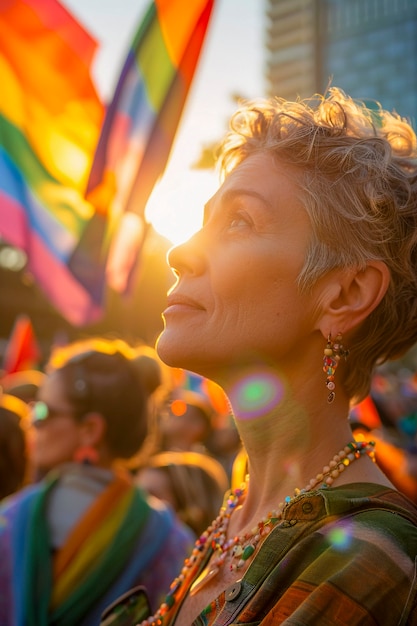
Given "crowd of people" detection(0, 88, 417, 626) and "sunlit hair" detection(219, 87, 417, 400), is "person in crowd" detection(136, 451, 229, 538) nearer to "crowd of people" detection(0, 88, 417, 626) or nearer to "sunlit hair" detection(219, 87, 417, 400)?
"crowd of people" detection(0, 88, 417, 626)

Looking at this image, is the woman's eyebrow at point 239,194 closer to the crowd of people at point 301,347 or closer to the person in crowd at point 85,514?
the crowd of people at point 301,347

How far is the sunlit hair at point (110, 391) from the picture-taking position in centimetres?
310

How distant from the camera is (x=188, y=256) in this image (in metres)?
1.74

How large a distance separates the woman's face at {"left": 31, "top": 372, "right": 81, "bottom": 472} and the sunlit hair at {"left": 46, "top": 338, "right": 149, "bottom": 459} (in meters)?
0.04

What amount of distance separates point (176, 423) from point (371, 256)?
182 inches

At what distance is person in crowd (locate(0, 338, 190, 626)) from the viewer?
2.56m

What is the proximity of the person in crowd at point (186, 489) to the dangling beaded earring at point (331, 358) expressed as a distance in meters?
2.81

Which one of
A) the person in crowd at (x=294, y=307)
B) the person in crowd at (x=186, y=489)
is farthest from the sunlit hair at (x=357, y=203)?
the person in crowd at (x=186, y=489)

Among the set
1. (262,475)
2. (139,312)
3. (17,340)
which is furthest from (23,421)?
(139,312)

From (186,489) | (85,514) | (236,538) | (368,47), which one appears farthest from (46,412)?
(368,47)

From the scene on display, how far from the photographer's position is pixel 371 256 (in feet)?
5.48

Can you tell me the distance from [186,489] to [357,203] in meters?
3.03

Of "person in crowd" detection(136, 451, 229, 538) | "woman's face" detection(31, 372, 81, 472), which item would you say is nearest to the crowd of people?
"woman's face" detection(31, 372, 81, 472)

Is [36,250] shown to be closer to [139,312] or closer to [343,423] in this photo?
[343,423]
